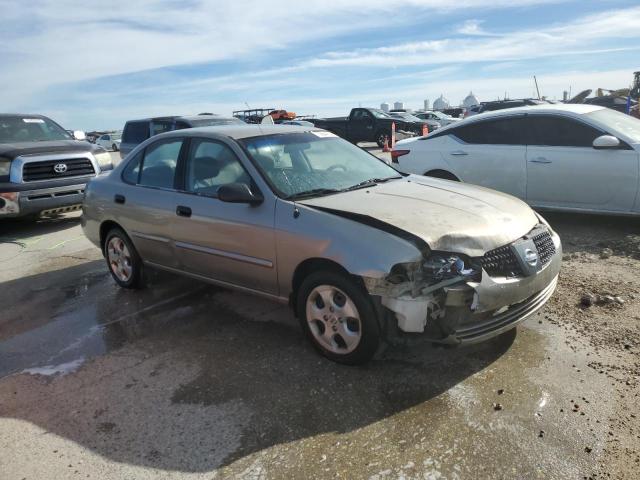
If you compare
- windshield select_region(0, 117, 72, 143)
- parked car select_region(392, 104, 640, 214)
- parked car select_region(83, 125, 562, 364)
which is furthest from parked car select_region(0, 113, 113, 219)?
parked car select_region(392, 104, 640, 214)

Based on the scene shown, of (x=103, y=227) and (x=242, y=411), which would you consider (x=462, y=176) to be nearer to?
(x=103, y=227)

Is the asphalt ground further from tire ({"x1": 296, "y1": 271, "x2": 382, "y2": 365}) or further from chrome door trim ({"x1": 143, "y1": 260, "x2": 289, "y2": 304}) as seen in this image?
chrome door trim ({"x1": 143, "y1": 260, "x2": 289, "y2": 304})

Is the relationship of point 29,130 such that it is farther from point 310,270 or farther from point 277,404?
point 277,404

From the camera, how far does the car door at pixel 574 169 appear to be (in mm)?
6008

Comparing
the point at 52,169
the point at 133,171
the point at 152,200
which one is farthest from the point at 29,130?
the point at 152,200

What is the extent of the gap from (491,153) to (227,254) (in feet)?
14.1

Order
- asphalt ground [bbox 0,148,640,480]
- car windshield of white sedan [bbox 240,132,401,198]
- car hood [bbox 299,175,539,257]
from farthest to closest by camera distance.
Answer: car windshield of white sedan [bbox 240,132,401,198], car hood [bbox 299,175,539,257], asphalt ground [bbox 0,148,640,480]

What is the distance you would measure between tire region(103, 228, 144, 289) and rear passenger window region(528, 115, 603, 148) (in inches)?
196

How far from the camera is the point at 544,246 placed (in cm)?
367

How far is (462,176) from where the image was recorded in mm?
7207

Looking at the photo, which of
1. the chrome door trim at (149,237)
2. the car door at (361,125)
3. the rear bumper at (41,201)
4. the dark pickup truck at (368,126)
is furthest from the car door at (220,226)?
the car door at (361,125)

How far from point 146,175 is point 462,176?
4228mm

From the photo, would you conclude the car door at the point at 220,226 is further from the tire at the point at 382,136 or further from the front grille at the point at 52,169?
the tire at the point at 382,136

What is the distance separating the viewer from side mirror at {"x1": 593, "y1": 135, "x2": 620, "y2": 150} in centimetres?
594
